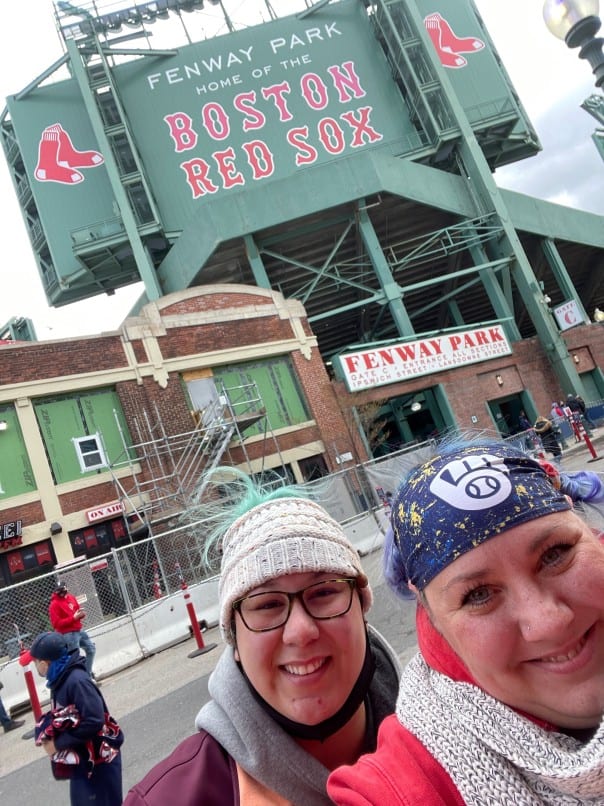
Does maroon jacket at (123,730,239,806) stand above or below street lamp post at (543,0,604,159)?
below

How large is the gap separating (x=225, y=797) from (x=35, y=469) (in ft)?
54.1

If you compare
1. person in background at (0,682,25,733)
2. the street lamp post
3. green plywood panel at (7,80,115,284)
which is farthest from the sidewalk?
green plywood panel at (7,80,115,284)

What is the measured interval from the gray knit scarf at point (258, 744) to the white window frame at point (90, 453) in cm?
1649

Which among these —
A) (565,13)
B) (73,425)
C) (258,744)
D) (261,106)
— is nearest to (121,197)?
(261,106)

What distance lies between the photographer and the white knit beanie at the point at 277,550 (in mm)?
1874

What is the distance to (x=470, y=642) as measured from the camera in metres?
1.31

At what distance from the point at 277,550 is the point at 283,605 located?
6.9 inches

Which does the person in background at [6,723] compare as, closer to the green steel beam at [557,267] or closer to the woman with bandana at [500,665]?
the woman with bandana at [500,665]

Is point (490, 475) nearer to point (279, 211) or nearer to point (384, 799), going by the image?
point (384, 799)

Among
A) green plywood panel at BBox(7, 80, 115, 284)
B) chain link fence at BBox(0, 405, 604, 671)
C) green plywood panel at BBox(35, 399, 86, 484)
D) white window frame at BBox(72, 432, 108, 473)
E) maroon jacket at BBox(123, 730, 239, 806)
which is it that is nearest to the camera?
maroon jacket at BBox(123, 730, 239, 806)

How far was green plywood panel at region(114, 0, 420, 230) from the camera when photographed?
1073 inches

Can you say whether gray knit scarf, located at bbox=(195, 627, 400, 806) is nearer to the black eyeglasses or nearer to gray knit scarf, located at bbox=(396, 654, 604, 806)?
the black eyeglasses

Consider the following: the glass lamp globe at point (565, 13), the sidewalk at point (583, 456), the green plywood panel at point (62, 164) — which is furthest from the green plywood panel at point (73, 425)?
the glass lamp globe at point (565, 13)

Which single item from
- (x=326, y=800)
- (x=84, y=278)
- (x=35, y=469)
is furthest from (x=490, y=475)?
(x=84, y=278)
